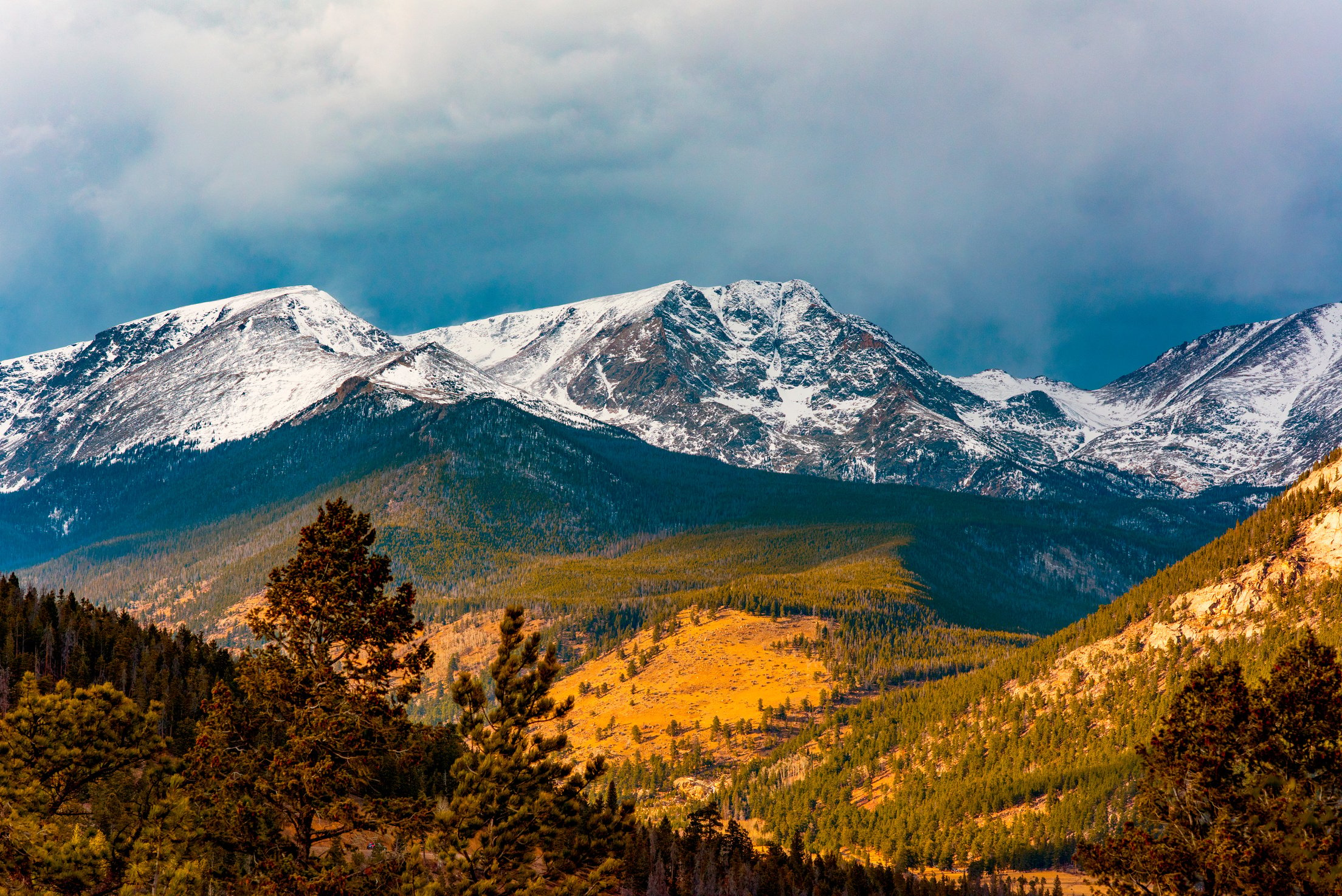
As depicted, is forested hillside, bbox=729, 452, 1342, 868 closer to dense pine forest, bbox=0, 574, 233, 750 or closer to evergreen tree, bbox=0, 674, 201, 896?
dense pine forest, bbox=0, 574, 233, 750

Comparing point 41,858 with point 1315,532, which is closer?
point 41,858

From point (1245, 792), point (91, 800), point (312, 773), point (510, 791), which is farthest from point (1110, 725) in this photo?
point (312, 773)

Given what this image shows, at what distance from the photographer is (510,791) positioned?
38.2 m

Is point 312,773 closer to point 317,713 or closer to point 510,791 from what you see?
point 317,713

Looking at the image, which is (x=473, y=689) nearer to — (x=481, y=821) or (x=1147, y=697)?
(x=481, y=821)

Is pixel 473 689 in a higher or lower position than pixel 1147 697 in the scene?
higher

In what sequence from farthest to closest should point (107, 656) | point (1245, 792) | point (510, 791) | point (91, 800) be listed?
point (107, 656)
point (91, 800)
point (510, 791)
point (1245, 792)

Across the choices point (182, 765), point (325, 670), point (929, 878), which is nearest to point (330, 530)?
point (325, 670)

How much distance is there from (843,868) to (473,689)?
11847 cm

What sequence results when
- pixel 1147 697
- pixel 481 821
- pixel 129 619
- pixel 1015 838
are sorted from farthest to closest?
1. pixel 1147 697
2. pixel 1015 838
3. pixel 129 619
4. pixel 481 821

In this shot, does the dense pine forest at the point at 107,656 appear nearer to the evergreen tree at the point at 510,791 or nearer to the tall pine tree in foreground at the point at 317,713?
the evergreen tree at the point at 510,791

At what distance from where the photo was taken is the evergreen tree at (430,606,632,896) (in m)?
37.9

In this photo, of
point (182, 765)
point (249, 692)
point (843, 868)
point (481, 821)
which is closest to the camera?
point (249, 692)

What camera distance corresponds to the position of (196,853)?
1563 inches
